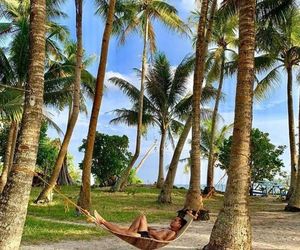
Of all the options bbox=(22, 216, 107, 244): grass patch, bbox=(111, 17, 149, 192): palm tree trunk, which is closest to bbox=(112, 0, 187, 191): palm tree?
bbox=(111, 17, 149, 192): palm tree trunk

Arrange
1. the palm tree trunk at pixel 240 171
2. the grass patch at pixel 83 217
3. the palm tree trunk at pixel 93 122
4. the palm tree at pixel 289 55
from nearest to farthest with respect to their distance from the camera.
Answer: the palm tree trunk at pixel 240 171 → the grass patch at pixel 83 217 → the palm tree trunk at pixel 93 122 → the palm tree at pixel 289 55

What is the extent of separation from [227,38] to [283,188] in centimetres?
922

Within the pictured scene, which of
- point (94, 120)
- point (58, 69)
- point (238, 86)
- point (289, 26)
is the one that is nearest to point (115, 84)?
point (58, 69)

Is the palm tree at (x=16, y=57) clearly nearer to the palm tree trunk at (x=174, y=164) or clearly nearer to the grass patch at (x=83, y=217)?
the grass patch at (x=83, y=217)

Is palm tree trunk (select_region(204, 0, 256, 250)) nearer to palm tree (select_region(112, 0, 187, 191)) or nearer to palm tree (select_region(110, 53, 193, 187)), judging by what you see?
palm tree (select_region(112, 0, 187, 191))

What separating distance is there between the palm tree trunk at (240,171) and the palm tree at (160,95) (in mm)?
17801

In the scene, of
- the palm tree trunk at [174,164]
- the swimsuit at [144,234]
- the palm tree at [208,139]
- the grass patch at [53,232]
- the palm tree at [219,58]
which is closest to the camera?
the swimsuit at [144,234]

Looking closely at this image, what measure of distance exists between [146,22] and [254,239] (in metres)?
14.3

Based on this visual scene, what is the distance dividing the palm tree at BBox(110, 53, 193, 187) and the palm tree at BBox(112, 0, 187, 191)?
3.68m

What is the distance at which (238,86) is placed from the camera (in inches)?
325

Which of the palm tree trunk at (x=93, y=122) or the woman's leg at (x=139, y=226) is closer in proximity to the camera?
the woman's leg at (x=139, y=226)

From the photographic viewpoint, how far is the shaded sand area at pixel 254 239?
9234 millimetres

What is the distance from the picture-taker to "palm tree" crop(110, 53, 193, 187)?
89.1 ft

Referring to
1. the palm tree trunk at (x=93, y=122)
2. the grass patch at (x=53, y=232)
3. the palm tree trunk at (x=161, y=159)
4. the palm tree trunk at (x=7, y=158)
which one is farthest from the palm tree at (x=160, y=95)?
the grass patch at (x=53, y=232)
